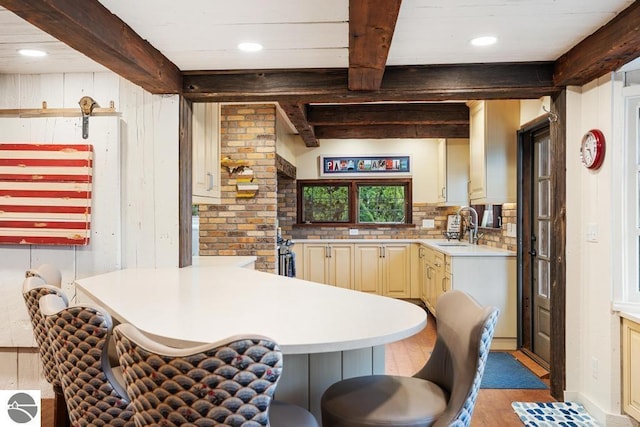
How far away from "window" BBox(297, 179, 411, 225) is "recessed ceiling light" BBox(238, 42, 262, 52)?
13.9 feet

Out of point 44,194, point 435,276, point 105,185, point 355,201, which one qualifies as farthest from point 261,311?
point 355,201

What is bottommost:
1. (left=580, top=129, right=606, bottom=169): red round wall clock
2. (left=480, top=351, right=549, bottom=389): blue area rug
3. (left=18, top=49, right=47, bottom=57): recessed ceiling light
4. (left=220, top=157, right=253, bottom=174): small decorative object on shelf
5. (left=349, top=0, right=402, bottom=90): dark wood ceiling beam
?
(left=480, top=351, right=549, bottom=389): blue area rug

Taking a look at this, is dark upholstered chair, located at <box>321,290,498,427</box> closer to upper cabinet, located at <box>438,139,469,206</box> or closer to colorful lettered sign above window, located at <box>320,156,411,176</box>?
upper cabinet, located at <box>438,139,469,206</box>

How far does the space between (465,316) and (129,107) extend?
260 centimetres

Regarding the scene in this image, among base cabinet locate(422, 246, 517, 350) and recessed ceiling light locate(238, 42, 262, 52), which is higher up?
recessed ceiling light locate(238, 42, 262, 52)

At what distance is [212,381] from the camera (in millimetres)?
928

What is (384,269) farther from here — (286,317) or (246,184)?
(286,317)

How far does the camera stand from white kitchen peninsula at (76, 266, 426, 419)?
4.30 ft

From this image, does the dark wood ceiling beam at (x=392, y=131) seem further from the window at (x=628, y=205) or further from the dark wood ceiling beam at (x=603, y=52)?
the window at (x=628, y=205)

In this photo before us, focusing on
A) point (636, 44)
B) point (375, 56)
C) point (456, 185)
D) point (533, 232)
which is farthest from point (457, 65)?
point (456, 185)

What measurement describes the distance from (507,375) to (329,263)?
325cm

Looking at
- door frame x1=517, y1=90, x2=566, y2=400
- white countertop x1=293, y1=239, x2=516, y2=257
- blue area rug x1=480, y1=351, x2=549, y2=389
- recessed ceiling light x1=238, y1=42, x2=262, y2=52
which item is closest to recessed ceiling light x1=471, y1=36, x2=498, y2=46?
door frame x1=517, y1=90, x2=566, y2=400

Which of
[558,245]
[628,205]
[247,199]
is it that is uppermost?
[247,199]

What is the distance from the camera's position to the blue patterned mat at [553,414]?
2.58 metres
